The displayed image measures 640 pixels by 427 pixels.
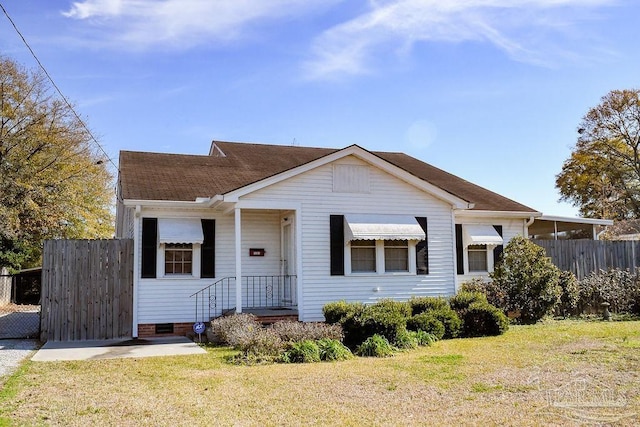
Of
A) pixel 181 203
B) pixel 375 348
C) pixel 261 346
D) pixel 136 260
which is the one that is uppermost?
pixel 181 203

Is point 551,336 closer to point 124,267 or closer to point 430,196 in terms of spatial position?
point 430,196

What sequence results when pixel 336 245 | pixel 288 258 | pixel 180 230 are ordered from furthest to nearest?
pixel 288 258
pixel 336 245
pixel 180 230

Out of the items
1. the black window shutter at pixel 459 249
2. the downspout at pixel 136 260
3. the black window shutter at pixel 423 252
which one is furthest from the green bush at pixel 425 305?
the downspout at pixel 136 260

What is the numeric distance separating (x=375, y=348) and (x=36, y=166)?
25.5m

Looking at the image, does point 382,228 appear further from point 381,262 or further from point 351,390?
point 351,390

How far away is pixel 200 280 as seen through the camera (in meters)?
14.5

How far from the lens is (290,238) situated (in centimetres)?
1528

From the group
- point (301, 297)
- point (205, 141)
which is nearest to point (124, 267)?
point (301, 297)

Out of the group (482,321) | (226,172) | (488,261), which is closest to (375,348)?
(482,321)

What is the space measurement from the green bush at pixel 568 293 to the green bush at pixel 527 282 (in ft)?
2.01

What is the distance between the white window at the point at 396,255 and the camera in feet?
50.7

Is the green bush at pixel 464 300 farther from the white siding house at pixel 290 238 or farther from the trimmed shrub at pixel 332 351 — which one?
the trimmed shrub at pixel 332 351

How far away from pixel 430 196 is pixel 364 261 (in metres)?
2.65

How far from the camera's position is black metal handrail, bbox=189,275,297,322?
47.5 ft
